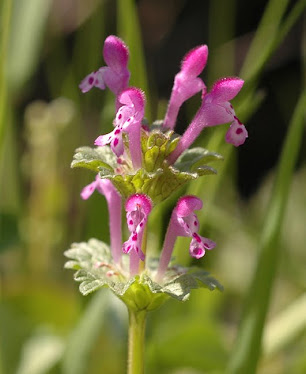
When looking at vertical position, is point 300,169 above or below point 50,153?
below

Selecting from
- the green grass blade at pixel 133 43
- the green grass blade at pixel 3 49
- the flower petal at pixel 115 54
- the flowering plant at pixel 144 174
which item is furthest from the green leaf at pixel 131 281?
the green grass blade at pixel 133 43

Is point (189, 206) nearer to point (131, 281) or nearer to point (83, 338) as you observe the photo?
point (131, 281)

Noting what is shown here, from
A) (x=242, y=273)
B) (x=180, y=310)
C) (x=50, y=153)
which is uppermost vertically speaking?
(x=50, y=153)

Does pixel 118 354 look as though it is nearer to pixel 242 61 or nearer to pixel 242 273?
pixel 242 273

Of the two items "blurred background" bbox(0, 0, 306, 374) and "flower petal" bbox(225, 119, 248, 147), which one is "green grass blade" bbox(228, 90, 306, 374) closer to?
"blurred background" bbox(0, 0, 306, 374)

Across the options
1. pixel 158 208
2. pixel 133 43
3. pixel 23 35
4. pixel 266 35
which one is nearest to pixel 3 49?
pixel 133 43

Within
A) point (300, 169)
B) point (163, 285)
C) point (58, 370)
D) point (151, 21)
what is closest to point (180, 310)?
point (58, 370)
